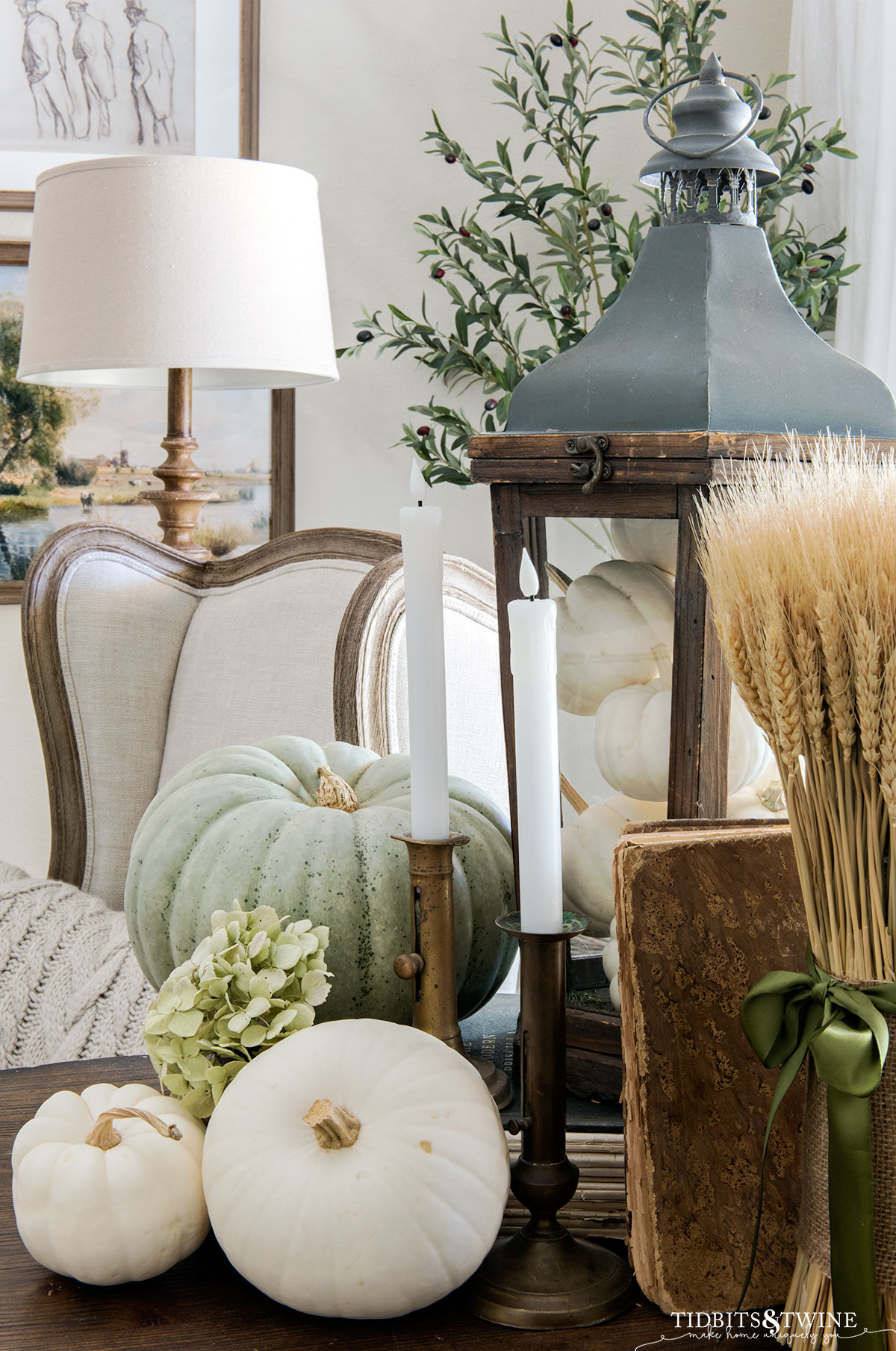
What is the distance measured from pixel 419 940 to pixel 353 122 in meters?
2.19

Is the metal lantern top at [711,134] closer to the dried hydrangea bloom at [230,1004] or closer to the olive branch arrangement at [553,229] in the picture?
the dried hydrangea bloom at [230,1004]

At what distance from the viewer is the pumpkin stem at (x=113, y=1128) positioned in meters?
0.49

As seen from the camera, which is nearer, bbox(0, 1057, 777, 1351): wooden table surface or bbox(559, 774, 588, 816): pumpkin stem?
bbox(0, 1057, 777, 1351): wooden table surface

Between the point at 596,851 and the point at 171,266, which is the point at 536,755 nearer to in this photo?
the point at 596,851

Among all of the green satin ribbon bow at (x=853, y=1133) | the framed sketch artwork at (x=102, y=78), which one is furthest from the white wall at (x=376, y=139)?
the green satin ribbon bow at (x=853, y=1133)

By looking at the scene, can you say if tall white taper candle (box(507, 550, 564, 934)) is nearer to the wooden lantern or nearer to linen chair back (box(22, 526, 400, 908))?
the wooden lantern

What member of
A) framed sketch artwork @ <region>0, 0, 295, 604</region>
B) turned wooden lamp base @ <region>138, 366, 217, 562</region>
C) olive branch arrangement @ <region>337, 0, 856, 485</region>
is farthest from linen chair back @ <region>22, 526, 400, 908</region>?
framed sketch artwork @ <region>0, 0, 295, 604</region>

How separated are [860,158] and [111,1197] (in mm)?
1952

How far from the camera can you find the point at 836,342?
6.53 feet

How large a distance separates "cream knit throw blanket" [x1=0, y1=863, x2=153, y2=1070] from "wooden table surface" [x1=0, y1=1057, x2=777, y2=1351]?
538 millimetres

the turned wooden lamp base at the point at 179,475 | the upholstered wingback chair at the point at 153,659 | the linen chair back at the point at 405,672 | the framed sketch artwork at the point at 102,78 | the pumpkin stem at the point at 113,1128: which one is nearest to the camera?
the pumpkin stem at the point at 113,1128

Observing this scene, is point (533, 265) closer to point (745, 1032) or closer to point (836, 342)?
point (836, 342)

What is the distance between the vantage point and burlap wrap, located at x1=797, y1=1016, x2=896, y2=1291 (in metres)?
0.42

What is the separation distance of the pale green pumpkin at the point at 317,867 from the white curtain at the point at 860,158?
4.41ft
